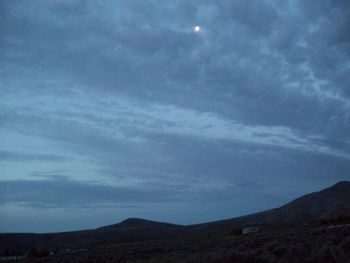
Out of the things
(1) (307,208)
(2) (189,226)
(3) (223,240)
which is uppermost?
(1) (307,208)

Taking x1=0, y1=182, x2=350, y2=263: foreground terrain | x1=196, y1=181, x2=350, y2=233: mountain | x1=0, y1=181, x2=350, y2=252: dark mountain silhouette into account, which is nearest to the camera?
x1=0, y1=182, x2=350, y2=263: foreground terrain

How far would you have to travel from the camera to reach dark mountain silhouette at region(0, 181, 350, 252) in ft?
283

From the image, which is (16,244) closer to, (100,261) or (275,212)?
(100,261)

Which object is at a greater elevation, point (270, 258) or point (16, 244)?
point (16, 244)

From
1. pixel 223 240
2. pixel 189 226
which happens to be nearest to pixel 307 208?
pixel 189 226

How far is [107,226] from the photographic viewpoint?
457ft

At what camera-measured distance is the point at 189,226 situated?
418ft

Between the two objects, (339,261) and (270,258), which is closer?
(339,261)

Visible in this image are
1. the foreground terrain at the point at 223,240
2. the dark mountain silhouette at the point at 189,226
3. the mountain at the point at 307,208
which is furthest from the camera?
the mountain at the point at 307,208

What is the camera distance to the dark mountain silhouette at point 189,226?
86.2 meters

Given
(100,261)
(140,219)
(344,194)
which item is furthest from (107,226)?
(100,261)

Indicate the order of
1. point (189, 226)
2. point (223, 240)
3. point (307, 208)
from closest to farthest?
point (223, 240)
point (189, 226)
point (307, 208)

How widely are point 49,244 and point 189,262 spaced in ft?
248

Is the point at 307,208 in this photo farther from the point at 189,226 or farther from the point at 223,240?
the point at 223,240
